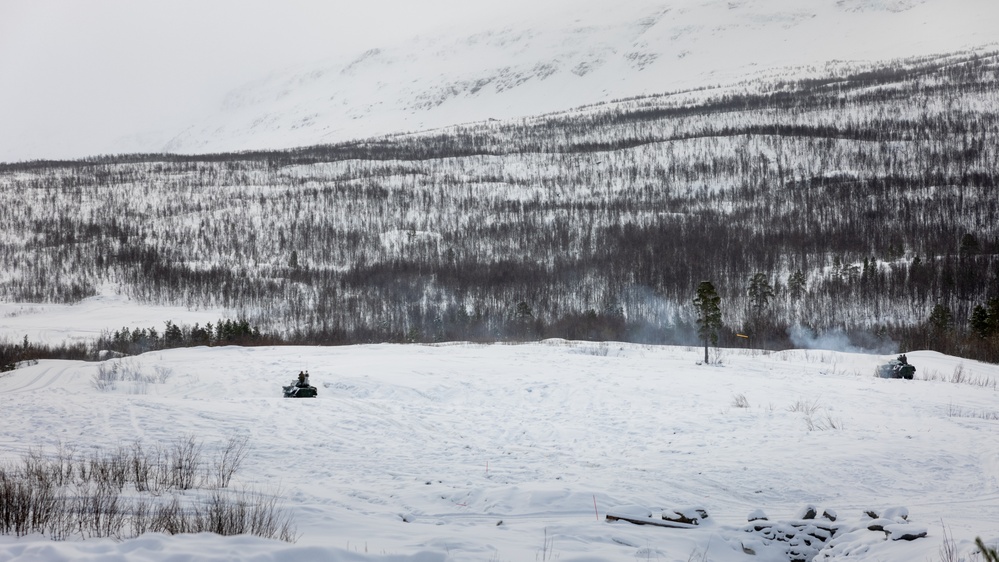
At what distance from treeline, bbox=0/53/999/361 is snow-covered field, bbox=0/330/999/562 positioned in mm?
30711

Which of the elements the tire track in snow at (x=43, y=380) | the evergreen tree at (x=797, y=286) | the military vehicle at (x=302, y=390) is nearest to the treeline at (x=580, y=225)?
the evergreen tree at (x=797, y=286)

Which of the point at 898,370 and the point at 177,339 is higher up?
the point at 898,370

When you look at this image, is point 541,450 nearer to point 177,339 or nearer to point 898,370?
point 898,370

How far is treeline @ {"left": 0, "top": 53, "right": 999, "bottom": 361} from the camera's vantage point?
257ft

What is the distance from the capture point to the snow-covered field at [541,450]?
23.9ft

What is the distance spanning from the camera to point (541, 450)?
13102 mm

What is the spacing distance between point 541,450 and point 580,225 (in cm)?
10510

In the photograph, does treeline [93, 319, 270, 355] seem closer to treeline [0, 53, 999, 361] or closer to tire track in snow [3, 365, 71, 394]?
treeline [0, 53, 999, 361]

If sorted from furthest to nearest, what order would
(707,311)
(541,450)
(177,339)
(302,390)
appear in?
1. (177,339)
2. (707,311)
3. (302,390)
4. (541,450)

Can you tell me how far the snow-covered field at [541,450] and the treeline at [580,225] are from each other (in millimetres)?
30711

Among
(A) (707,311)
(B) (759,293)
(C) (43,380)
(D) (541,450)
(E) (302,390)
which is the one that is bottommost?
(B) (759,293)

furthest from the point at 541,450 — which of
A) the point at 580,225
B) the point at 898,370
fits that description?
the point at 580,225

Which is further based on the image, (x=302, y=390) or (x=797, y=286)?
(x=797, y=286)

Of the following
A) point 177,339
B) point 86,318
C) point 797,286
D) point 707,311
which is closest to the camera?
point 707,311
